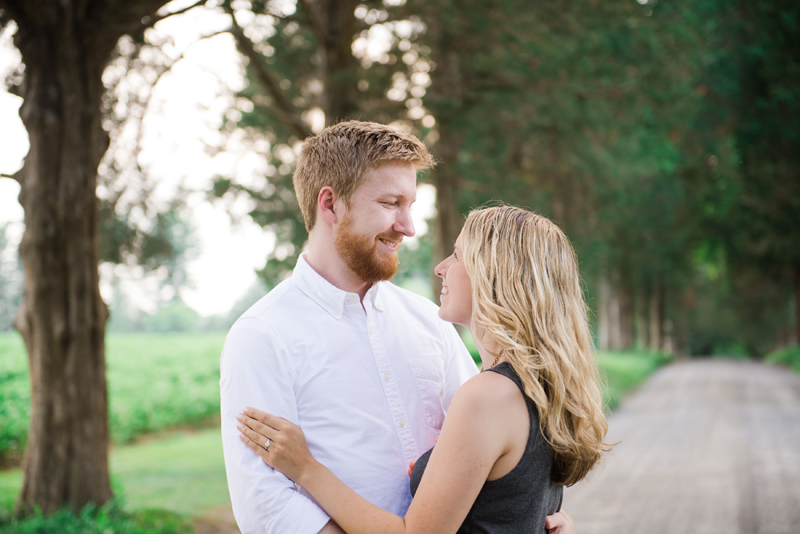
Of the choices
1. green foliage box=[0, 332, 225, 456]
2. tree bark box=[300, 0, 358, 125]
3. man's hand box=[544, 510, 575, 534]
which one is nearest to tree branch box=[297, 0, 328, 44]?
tree bark box=[300, 0, 358, 125]

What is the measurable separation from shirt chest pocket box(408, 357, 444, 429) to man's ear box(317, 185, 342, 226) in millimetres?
639

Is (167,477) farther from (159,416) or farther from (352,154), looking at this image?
(352,154)

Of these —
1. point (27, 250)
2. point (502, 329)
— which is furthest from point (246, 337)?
point (27, 250)

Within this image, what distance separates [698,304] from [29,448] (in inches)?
1942

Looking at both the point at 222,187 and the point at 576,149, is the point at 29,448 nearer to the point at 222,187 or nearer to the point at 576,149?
the point at 222,187

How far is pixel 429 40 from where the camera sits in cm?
1036

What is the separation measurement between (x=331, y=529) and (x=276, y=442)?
0.33 meters

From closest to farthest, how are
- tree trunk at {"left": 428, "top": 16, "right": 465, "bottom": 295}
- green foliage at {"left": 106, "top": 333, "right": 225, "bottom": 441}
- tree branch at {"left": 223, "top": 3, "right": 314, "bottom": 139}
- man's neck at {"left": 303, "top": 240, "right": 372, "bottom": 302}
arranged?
man's neck at {"left": 303, "top": 240, "right": 372, "bottom": 302} → tree branch at {"left": 223, "top": 3, "right": 314, "bottom": 139} → tree trunk at {"left": 428, "top": 16, "right": 465, "bottom": 295} → green foliage at {"left": 106, "top": 333, "right": 225, "bottom": 441}

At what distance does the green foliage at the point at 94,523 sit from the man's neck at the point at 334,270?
13.3 feet

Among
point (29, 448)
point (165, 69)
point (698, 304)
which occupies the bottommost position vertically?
point (698, 304)

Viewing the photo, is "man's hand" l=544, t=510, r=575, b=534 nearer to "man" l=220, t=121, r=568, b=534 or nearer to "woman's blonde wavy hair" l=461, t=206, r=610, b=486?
"woman's blonde wavy hair" l=461, t=206, r=610, b=486

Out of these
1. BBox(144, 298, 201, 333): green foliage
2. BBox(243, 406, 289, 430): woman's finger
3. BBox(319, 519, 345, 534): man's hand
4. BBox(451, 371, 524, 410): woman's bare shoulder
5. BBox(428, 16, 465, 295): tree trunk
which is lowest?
BBox(144, 298, 201, 333): green foliage

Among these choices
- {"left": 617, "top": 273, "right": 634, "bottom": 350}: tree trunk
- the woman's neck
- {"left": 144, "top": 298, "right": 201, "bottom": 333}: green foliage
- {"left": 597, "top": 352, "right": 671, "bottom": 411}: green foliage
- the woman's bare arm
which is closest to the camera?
the woman's bare arm

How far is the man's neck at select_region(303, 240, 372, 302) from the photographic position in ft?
8.04
